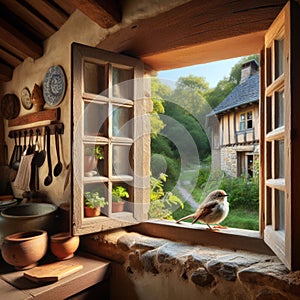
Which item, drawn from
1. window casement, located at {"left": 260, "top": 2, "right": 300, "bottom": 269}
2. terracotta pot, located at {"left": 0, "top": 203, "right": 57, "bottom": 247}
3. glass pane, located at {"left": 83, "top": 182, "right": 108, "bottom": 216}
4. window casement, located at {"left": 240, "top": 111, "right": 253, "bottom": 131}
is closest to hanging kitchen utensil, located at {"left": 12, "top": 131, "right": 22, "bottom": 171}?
terracotta pot, located at {"left": 0, "top": 203, "right": 57, "bottom": 247}

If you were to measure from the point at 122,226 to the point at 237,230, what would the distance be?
0.63m

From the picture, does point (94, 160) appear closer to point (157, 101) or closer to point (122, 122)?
point (122, 122)

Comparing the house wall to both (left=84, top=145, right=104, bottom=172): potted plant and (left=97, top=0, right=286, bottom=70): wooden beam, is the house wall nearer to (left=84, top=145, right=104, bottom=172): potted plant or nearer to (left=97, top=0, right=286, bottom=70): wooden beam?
(left=97, top=0, right=286, bottom=70): wooden beam

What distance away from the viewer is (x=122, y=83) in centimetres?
151

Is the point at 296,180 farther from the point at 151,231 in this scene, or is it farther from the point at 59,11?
the point at 59,11

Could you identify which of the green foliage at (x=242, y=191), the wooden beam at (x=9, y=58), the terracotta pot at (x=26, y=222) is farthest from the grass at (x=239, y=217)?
the wooden beam at (x=9, y=58)

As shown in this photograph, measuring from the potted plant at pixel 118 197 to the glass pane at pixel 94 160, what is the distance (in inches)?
4.7

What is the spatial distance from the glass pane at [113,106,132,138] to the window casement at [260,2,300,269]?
725 mm

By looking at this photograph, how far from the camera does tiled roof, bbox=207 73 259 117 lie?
1.32 m

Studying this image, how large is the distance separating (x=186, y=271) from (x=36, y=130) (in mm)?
1557

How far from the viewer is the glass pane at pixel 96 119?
141cm

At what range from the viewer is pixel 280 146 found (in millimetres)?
1024

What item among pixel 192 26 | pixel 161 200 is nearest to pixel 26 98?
pixel 161 200

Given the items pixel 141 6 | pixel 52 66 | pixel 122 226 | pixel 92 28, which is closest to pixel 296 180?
pixel 122 226
